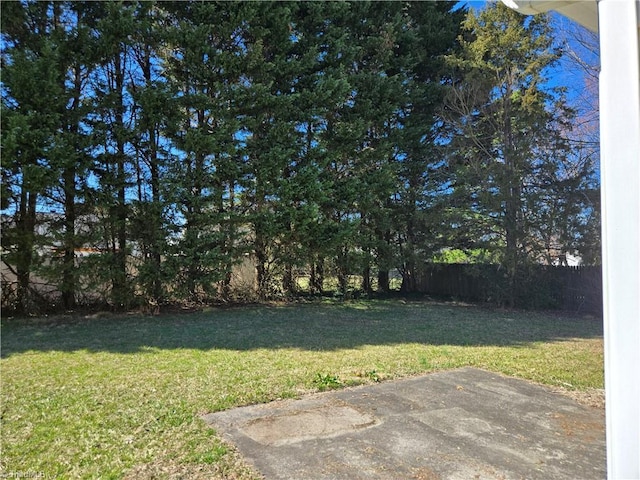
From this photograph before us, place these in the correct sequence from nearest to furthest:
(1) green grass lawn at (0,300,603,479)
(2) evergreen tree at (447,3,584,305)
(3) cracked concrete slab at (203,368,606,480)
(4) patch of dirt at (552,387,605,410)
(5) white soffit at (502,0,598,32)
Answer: (5) white soffit at (502,0,598,32)
(3) cracked concrete slab at (203,368,606,480)
(1) green grass lawn at (0,300,603,479)
(4) patch of dirt at (552,387,605,410)
(2) evergreen tree at (447,3,584,305)

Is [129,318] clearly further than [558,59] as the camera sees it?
No

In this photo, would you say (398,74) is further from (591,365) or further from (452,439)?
(452,439)

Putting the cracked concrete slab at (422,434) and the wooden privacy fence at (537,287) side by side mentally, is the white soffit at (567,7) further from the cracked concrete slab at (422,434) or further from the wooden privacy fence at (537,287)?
the wooden privacy fence at (537,287)

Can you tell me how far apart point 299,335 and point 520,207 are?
6.02 m

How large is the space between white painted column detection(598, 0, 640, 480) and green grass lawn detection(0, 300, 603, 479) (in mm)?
1875

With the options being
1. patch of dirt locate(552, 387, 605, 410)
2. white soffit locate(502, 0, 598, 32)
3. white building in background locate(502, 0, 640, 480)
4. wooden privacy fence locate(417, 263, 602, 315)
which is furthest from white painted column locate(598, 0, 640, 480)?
wooden privacy fence locate(417, 263, 602, 315)

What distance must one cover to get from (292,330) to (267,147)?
4.40m

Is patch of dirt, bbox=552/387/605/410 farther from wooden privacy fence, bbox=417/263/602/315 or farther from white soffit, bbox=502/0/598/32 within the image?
wooden privacy fence, bbox=417/263/602/315

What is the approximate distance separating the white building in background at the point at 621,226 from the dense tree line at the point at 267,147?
7.84 meters

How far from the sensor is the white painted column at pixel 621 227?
3.37 feet

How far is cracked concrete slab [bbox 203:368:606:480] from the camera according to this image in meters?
2.41

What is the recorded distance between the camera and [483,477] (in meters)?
2.32

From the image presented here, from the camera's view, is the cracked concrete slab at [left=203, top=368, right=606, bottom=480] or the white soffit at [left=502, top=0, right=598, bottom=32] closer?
the white soffit at [left=502, top=0, right=598, bottom=32]

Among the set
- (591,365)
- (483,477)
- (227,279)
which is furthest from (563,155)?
(483,477)
